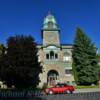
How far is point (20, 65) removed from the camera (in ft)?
135

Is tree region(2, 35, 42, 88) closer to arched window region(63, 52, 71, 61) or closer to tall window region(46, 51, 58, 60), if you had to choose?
tall window region(46, 51, 58, 60)

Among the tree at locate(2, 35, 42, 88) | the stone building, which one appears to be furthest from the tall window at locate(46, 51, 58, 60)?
the tree at locate(2, 35, 42, 88)

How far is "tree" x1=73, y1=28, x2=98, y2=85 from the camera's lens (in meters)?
59.4

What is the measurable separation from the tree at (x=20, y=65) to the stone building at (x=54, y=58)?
71.4ft

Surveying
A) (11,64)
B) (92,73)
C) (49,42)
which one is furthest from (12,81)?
(49,42)

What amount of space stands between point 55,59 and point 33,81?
24.7m

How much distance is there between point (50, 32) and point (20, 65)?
92.9 ft

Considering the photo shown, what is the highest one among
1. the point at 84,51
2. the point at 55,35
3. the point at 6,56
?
the point at 55,35

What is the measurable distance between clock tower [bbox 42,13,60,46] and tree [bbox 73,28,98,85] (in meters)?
6.64

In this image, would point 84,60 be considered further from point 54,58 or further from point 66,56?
point 54,58

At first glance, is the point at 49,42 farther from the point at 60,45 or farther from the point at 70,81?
the point at 70,81

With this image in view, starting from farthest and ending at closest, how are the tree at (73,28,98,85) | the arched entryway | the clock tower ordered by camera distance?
the clock tower → the arched entryway → the tree at (73,28,98,85)

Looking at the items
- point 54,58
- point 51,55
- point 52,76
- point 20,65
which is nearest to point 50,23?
point 51,55

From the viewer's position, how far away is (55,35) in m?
68.2
